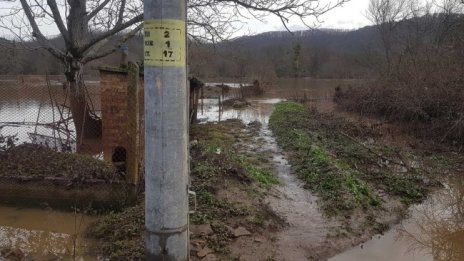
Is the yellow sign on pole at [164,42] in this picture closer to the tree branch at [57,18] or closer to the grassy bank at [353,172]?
the grassy bank at [353,172]

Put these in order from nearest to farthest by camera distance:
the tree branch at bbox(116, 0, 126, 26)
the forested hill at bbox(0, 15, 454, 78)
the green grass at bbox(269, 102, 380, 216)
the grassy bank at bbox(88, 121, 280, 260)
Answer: the grassy bank at bbox(88, 121, 280, 260) < the green grass at bbox(269, 102, 380, 216) < the tree branch at bbox(116, 0, 126, 26) < the forested hill at bbox(0, 15, 454, 78)

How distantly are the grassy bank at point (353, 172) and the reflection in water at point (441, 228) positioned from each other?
397mm

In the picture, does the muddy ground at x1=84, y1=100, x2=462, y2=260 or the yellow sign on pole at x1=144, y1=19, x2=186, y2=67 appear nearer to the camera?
the yellow sign on pole at x1=144, y1=19, x2=186, y2=67

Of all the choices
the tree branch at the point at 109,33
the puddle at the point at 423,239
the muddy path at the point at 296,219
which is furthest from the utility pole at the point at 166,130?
the tree branch at the point at 109,33

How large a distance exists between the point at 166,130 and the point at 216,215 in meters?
2.91

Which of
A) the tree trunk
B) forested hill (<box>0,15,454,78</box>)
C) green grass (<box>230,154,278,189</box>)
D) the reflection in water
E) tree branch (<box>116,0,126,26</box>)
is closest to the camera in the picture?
the reflection in water

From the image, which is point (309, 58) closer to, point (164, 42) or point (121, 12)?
point (121, 12)

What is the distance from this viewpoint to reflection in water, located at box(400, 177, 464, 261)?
582 cm

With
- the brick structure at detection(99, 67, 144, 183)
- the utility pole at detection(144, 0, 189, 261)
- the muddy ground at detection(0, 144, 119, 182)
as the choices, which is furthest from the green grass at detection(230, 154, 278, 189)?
the utility pole at detection(144, 0, 189, 261)

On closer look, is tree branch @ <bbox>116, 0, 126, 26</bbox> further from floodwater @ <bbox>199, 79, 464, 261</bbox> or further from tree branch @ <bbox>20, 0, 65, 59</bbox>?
floodwater @ <bbox>199, 79, 464, 261</bbox>

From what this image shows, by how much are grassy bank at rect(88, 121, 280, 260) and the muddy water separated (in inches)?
11.8

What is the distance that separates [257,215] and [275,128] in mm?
11420

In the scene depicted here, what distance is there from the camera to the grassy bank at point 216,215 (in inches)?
209

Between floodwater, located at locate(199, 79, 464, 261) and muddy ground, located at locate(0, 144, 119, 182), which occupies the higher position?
muddy ground, located at locate(0, 144, 119, 182)
